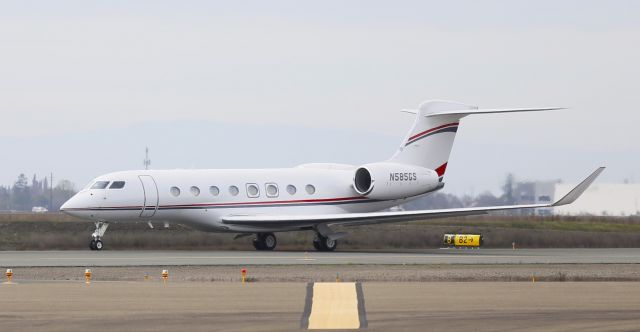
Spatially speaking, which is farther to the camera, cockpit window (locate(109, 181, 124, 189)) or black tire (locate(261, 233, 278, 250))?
black tire (locate(261, 233, 278, 250))

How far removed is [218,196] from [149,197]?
8.56ft

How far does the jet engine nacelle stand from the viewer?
143 feet

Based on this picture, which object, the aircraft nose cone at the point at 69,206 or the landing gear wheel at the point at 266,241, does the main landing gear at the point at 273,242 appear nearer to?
the landing gear wheel at the point at 266,241

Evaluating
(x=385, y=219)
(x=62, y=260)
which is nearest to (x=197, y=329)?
(x=62, y=260)

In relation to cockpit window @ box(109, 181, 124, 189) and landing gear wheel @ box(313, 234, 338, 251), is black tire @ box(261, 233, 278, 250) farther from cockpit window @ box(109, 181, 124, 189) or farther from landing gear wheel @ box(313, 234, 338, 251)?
cockpit window @ box(109, 181, 124, 189)

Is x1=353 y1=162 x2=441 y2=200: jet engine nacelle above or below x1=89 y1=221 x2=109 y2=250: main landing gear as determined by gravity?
above

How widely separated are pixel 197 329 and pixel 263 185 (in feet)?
88.7

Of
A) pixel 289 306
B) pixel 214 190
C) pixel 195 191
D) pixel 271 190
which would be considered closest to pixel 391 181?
pixel 271 190

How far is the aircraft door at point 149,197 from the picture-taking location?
39.9 meters

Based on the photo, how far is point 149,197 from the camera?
39938 millimetres

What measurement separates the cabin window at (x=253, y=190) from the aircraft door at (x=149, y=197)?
141 inches

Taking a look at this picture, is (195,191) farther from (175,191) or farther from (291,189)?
(291,189)

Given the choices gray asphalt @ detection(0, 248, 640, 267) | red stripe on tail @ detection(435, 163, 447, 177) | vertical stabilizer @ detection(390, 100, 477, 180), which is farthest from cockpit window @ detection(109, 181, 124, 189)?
red stripe on tail @ detection(435, 163, 447, 177)

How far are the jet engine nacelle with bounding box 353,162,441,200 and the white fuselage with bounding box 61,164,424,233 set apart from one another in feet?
1.21
